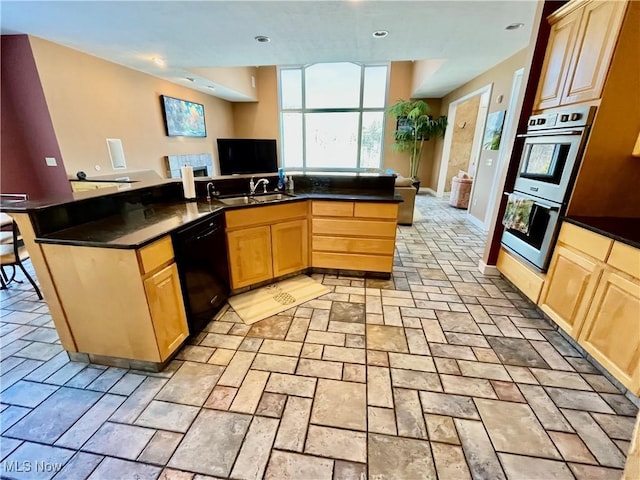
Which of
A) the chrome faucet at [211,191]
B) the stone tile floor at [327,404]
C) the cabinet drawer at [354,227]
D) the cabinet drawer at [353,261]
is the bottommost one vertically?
the stone tile floor at [327,404]

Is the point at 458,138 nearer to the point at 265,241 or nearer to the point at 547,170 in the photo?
the point at 547,170

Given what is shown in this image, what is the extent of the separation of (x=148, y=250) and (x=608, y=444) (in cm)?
253

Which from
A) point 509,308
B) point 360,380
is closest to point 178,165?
point 360,380

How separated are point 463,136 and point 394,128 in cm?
188

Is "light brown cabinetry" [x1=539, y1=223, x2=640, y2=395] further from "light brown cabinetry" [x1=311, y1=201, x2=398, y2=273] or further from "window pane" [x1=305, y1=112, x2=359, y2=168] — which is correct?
"window pane" [x1=305, y1=112, x2=359, y2=168]

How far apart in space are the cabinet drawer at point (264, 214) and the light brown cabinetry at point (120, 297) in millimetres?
709

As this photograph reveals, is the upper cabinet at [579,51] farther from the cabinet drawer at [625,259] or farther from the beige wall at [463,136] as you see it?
the beige wall at [463,136]

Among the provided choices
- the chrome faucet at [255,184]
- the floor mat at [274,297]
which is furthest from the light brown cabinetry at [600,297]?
the chrome faucet at [255,184]

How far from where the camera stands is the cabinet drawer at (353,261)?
9.31 ft

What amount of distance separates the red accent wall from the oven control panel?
209 inches

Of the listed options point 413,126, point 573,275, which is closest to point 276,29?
point 573,275

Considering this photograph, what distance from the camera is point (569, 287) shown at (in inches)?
76.7

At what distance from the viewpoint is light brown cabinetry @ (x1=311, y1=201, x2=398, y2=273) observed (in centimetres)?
268

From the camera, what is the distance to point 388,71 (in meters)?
7.64
